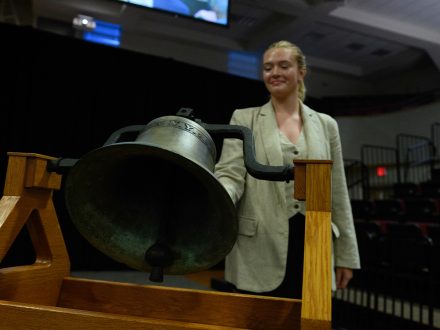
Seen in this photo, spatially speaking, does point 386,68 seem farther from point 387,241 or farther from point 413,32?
point 387,241

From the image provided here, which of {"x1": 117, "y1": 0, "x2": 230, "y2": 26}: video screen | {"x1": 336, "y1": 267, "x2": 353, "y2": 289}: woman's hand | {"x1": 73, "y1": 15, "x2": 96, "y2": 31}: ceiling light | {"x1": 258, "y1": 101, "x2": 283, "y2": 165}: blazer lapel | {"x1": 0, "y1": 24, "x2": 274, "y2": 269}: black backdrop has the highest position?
{"x1": 73, "y1": 15, "x2": 96, "y2": 31}: ceiling light

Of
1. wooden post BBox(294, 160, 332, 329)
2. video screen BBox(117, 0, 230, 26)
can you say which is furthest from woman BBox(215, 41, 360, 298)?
video screen BBox(117, 0, 230, 26)

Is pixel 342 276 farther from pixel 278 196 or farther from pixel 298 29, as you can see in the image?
pixel 298 29

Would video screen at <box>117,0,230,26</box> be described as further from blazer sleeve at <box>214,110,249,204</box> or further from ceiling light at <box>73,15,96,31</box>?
blazer sleeve at <box>214,110,249,204</box>

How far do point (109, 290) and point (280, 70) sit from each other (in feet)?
2.80

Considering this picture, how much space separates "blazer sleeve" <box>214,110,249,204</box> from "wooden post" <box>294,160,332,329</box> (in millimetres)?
421

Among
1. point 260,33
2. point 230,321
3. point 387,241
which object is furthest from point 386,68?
point 230,321

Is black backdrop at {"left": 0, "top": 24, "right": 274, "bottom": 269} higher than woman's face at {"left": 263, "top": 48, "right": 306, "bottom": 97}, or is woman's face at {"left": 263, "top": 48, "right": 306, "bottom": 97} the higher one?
black backdrop at {"left": 0, "top": 24, "right": 274, "bottom": 269}

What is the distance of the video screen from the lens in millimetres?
4699

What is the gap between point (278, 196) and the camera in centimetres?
126

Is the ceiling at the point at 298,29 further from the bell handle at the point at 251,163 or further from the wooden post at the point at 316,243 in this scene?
the wooden post at the point at 316,243

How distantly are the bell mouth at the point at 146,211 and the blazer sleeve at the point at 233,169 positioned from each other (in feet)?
1.02

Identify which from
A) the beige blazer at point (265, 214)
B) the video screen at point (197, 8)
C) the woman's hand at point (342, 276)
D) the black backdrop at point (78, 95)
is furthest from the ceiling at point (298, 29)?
the woman's hand at point (342, 276)

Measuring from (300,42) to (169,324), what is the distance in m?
9.17
